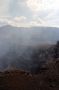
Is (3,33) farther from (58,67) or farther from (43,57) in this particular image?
(58,67)

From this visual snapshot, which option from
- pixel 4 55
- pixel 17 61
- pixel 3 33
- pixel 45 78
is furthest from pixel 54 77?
pixel 3 33

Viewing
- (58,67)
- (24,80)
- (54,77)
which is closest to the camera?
(24,80)

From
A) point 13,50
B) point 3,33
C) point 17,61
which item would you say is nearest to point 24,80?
point 17,61

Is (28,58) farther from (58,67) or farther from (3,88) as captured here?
(3,88)

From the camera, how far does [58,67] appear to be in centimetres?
2997

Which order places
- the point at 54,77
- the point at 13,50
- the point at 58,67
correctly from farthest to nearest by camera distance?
the point at 13,50, the point at 58,67, the point at 54,77

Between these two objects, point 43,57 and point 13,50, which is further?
point 13,50

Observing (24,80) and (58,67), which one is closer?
(24,80)

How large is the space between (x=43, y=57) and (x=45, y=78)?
919 inches

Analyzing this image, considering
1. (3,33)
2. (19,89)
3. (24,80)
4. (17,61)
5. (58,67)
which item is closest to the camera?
(19,89)

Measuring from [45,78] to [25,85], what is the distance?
3501mm

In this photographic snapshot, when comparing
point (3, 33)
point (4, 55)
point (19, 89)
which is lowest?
point (19, 89)

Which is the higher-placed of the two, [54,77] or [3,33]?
[3,33]

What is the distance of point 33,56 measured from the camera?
167 ft
